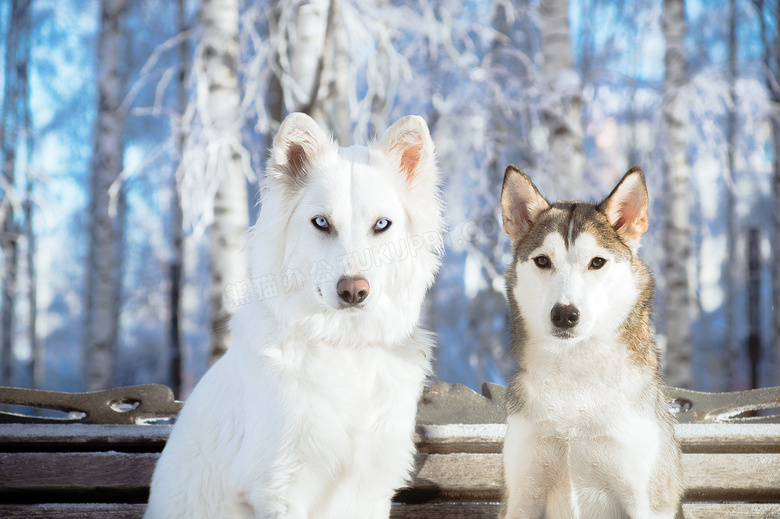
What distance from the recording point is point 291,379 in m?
2.07

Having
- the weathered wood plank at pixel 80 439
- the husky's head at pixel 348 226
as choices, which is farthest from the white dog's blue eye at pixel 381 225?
the weathered wood plank at pixel 80 439

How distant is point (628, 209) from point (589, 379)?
2.01ft

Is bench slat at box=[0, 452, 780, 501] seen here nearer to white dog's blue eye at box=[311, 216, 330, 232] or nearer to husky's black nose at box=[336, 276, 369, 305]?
husky's black nose at box=[336, 276, 369, 305]

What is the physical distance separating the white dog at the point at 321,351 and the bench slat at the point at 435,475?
1.45 ft

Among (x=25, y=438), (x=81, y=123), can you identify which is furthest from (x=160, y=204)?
(x=25, y=438)

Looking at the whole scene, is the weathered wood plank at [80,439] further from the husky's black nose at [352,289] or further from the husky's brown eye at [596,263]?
the husky's brown eye at [596,263]

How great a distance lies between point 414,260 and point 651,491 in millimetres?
A: 1102

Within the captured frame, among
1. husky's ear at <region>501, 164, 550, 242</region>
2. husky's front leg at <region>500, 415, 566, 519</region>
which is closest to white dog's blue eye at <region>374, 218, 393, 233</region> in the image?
husky's ear at <region>501, 164, 550, 242</region>

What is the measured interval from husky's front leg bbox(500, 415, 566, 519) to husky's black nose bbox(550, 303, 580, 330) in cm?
37

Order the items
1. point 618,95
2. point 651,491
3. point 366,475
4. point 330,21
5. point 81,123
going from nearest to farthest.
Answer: point 651,491 < point 366,475 < point 330,21 < point 618,95 < point 81,123

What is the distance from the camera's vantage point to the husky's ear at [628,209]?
2027 millimetres

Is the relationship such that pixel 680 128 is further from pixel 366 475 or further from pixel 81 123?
pixel 81 123

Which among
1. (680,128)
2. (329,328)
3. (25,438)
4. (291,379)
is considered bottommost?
(25,438)

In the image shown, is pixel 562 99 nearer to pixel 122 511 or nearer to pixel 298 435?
pixel 298 435
